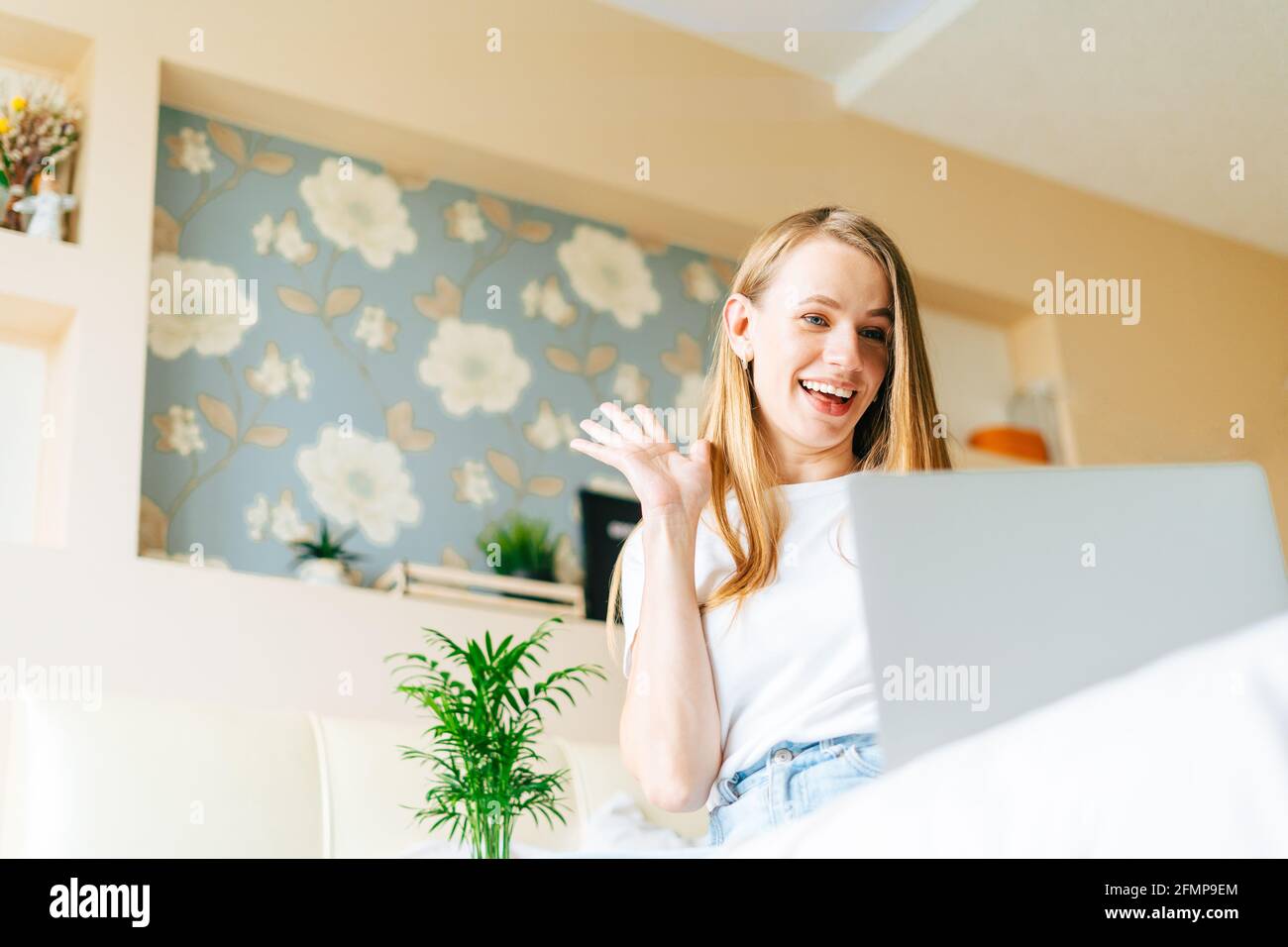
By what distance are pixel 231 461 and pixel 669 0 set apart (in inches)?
74.5

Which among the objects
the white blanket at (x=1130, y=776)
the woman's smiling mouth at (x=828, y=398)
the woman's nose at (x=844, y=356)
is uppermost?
the woman's nose at (x=844, y=356)

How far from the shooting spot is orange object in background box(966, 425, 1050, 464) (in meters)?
4.34

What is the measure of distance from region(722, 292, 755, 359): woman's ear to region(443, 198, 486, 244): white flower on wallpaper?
6.39 ft

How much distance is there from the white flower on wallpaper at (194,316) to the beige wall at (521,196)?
17cm

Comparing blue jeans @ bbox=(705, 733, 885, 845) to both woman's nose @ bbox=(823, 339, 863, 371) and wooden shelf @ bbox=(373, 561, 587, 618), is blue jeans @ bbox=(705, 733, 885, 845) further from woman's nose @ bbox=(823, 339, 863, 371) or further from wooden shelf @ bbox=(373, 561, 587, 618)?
wooden shelf @ bbox=(373, 561, 587, 618)

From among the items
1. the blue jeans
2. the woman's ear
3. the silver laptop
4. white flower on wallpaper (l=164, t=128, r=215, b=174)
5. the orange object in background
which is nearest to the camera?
the silver laptop

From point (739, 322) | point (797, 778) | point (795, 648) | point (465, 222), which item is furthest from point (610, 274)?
point (797, 778)

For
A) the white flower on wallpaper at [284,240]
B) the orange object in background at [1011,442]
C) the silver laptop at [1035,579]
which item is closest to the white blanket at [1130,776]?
the silver laptop at [1035,579]

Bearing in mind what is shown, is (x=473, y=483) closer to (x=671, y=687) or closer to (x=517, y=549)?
(x=517, y=549)

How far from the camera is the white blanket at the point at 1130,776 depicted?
0.55m

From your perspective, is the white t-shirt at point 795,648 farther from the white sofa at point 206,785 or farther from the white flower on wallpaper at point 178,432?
the white flower on wallpaper at point 178,432

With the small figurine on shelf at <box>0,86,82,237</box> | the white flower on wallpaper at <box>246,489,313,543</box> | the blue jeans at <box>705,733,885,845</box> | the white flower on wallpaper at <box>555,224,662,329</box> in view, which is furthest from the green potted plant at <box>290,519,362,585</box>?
the blue jeans at <box>705,733,885,845</box>

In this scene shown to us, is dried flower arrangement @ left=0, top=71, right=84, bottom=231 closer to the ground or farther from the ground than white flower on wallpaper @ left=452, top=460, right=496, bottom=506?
farther from the ground

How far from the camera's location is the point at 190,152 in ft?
10.6
